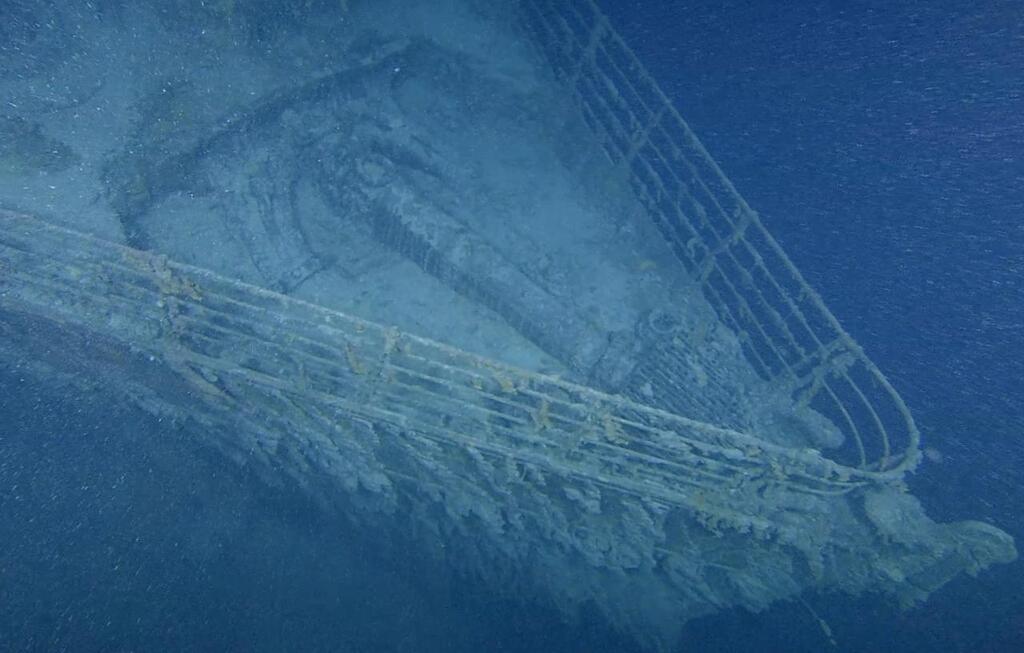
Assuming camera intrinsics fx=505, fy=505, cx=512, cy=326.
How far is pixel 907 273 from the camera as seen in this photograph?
526 cm

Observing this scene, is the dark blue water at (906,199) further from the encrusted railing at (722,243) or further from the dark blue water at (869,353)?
the encrusted railing at (722,243)

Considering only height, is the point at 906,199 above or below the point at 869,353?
above

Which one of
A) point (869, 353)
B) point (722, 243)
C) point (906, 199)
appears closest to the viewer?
point (906, 199)

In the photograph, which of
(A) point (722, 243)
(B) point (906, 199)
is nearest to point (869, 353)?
(B) point (906, 199)

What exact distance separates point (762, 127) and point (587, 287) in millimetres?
2951

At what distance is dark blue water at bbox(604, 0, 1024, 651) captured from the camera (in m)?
4.37

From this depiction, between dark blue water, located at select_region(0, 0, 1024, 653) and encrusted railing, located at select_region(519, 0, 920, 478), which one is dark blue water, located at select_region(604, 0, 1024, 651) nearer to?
dark blue water, located at select_region(0, 0, 1024, 653)

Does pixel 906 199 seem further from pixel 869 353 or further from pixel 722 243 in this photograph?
pixel 722 243

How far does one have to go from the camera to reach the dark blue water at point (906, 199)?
4.37m

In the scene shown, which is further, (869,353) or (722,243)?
(722,243)

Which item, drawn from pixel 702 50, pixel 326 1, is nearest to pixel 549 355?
pixel 702 50

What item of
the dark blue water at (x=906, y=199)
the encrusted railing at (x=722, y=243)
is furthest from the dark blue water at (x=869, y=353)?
the encrusted railing at (x=722, y=243)

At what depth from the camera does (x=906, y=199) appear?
16.3 ft

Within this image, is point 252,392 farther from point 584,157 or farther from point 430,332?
point 584,157
